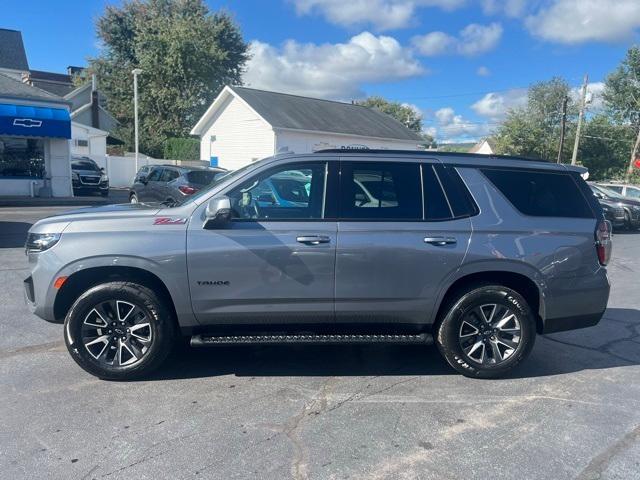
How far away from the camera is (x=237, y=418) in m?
3.74

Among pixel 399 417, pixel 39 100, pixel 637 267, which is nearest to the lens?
pixel 399 417

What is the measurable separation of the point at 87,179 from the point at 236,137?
10.1m

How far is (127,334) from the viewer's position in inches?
168

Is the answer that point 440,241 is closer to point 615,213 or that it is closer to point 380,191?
point 380,191

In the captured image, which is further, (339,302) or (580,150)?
(580,150)

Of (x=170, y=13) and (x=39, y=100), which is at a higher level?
(x=170, y=13)

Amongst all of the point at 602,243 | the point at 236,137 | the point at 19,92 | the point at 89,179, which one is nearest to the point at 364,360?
the point at 602,243

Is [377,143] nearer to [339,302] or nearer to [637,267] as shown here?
[637,267]

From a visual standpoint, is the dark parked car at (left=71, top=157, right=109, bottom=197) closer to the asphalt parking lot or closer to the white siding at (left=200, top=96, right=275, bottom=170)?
the white siding at (left=200, top=96, right=275, bottom=170)

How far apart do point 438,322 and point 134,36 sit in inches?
1758

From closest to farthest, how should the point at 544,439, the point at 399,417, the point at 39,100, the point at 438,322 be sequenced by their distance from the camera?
the point at 544,439 < the point at 399,417 < the point at 438,322 < the point at 39,100

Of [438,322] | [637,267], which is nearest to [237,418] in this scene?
[438,322]

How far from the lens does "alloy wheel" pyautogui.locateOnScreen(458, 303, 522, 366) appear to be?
4453 millimetres

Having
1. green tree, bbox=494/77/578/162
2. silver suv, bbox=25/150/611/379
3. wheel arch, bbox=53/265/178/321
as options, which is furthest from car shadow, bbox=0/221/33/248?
green tree, bbox=494/77/578/162
